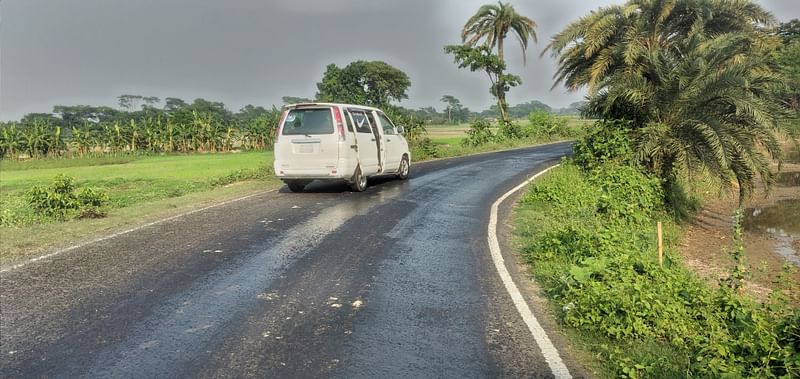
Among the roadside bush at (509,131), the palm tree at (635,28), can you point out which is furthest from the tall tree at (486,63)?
the palm tree at (635,28)

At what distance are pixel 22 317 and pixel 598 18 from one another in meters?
18.0

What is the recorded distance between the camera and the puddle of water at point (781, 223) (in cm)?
1210

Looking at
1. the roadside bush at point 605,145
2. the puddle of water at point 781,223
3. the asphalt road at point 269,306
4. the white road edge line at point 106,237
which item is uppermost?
the roadside bush at point 605,145

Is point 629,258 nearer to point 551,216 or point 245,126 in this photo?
point 551,216

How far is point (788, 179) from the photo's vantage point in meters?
23.0

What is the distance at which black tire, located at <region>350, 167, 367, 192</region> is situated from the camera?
1298cm

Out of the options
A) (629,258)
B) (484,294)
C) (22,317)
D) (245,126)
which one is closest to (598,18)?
(629,258)

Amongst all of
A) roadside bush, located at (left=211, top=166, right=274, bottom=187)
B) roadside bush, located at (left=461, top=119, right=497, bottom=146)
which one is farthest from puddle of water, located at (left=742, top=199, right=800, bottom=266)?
roadside bush, located at (left=461, top=119, right=497, bottom=146)

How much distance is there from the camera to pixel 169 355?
4223 mm

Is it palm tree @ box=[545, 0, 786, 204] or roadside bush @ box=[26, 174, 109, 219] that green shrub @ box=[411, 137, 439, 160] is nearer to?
palm tree @ box=[545, 0, 786, 204]

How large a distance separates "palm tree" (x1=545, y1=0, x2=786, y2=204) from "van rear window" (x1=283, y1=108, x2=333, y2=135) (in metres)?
7.06

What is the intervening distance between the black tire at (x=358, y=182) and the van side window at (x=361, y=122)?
0.94 metres

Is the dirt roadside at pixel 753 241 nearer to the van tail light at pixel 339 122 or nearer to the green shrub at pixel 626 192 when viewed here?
the green shrub at pixel 626 192

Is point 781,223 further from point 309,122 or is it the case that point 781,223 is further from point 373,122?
point 309,122
